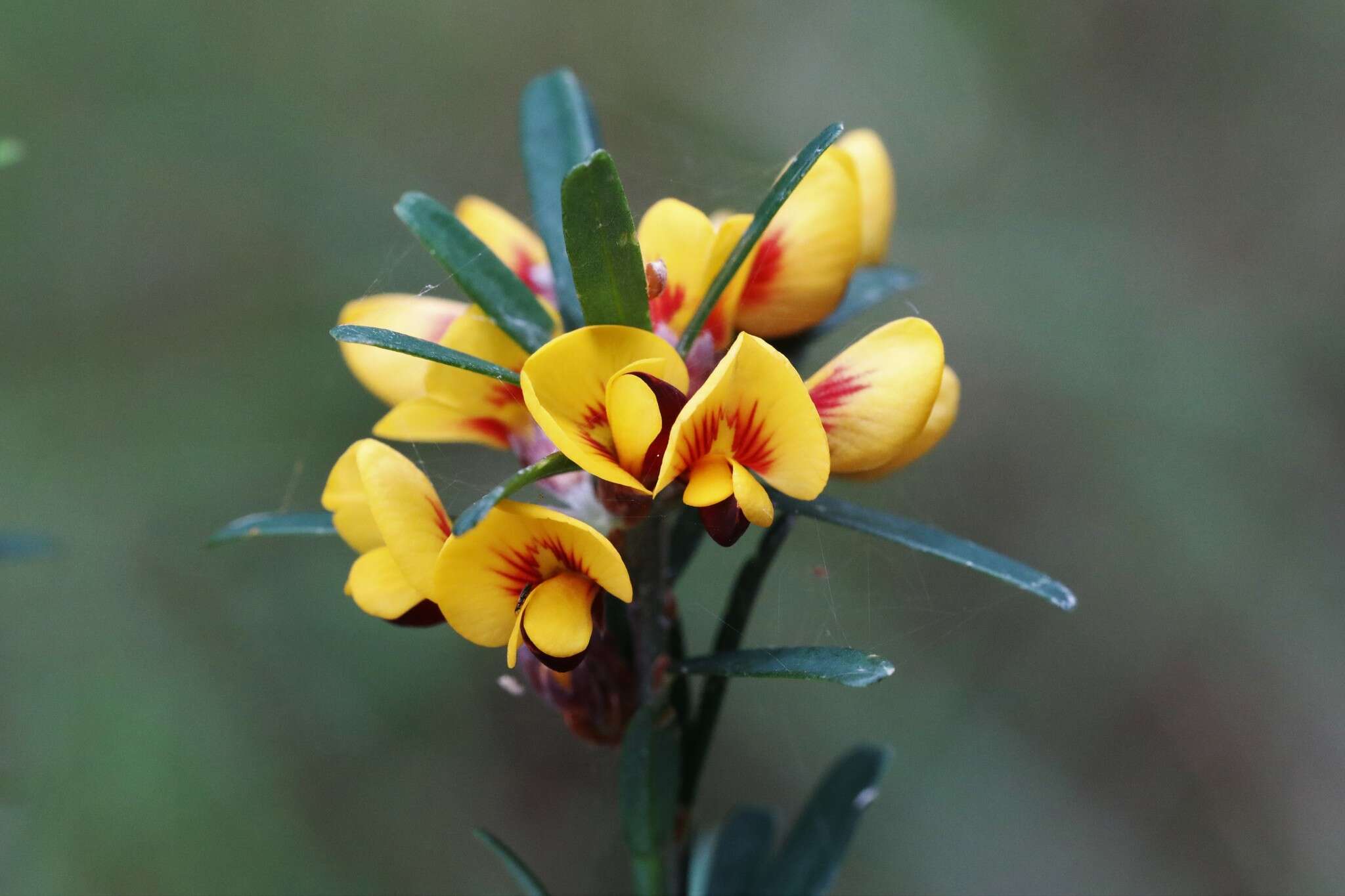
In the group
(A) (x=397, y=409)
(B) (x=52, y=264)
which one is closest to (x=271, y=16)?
(B) (x=52, y=264)

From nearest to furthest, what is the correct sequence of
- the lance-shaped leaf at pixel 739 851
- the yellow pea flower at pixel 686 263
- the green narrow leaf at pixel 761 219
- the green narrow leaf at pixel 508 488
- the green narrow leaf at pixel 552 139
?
1. the green narrow leaf at pixel 508 488
2. the green narrow leaf at pixel 761 219
3. the yellow pea flower at pixel 686 263
4. the green narrow leaf at pixel 552 139
5. the lance-shaped leaf at pixel 739 851

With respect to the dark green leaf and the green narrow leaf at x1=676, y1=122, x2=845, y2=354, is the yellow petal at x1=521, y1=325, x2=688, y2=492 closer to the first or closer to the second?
the green narrow leaf at x1=676, y1=122, x2=845, y2=354

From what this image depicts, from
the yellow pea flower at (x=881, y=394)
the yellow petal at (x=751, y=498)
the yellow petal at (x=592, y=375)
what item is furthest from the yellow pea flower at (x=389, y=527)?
the yellow pea flower at (x=881, y=394)

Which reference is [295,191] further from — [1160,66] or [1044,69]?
[1160,66]

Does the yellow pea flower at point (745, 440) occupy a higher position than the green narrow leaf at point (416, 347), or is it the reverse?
the yellow pea flower at point (745, 440)

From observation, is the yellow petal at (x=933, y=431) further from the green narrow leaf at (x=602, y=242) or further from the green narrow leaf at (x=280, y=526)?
the green narrow leaf at (x=280, y=526)

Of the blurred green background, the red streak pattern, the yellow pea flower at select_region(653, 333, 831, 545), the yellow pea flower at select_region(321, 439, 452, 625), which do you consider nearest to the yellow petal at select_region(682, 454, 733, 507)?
the yellow pea flower at select_region(653, 333, 831, 545)

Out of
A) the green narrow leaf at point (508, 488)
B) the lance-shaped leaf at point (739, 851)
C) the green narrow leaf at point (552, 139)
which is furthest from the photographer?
the lance-shaped leaf at point (739, 851)
